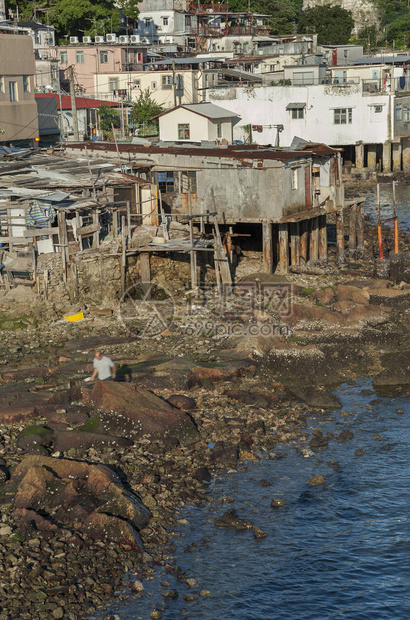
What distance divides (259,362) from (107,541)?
11.1m

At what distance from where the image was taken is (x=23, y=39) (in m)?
53.7

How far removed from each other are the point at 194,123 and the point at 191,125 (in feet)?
0.87

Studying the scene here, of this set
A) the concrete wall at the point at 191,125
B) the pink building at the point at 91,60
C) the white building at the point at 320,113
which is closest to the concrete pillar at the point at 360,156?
the white building at the point at 320,113

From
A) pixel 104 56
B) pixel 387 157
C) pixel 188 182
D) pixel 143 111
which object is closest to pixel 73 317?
pixel 188 182

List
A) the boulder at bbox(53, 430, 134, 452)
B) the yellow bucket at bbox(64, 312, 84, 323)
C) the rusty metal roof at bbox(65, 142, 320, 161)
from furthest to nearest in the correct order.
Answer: the rusty metal roof at bbox(65, 142, 320, 161), the yellow bucket at bbox(64, 312, 84, 323), the boulder at bbox(53, 430, 134, 452)

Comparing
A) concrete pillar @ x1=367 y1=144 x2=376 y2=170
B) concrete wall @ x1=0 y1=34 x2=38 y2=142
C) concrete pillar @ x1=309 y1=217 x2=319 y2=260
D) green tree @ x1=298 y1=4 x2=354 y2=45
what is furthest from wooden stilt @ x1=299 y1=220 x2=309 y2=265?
green tree @ x1=298 y1=4 x2=354 y2=45

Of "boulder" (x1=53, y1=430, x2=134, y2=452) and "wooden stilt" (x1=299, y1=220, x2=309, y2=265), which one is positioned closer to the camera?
"boulder" (x1=53, y1=430, x2=134, y2=452)

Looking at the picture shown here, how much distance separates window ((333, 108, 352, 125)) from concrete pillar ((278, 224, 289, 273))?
1369 inches

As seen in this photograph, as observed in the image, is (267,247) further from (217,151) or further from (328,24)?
(328,24)

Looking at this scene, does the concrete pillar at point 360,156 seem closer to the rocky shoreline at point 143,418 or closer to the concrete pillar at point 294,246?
the concrete pillar at point 294,246

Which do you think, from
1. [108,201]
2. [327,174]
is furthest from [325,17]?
[108,201]

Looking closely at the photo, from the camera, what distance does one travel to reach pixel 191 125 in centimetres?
5691
